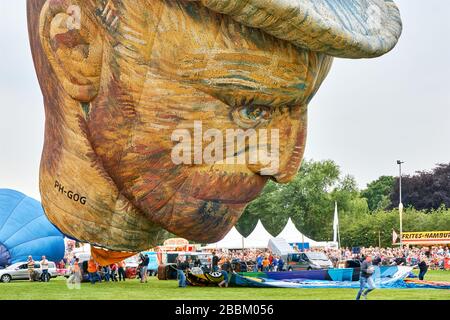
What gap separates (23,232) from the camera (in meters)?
21.0

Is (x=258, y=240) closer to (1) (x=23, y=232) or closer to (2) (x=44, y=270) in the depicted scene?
(1) (x=23, y=232)

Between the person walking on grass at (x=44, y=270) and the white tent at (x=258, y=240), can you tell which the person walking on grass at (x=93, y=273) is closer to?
the person walking on grass at (x=44, y=270)

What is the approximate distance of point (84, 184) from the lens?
3.16 meters

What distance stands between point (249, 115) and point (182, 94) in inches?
11.5

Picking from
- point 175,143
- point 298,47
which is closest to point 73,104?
point 175,143

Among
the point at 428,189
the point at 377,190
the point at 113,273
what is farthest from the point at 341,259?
the point at 377,190

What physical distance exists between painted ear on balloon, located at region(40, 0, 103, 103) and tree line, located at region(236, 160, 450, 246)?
120ft

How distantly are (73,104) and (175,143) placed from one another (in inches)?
19.2

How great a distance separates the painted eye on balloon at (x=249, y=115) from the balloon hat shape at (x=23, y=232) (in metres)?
17.0

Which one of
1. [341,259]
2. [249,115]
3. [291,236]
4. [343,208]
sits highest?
[343,208]

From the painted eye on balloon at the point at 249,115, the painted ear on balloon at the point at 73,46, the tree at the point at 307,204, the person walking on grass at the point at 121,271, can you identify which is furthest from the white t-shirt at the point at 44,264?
the tree at the point at 307,204

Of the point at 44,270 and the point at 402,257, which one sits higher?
the point at 402,257
